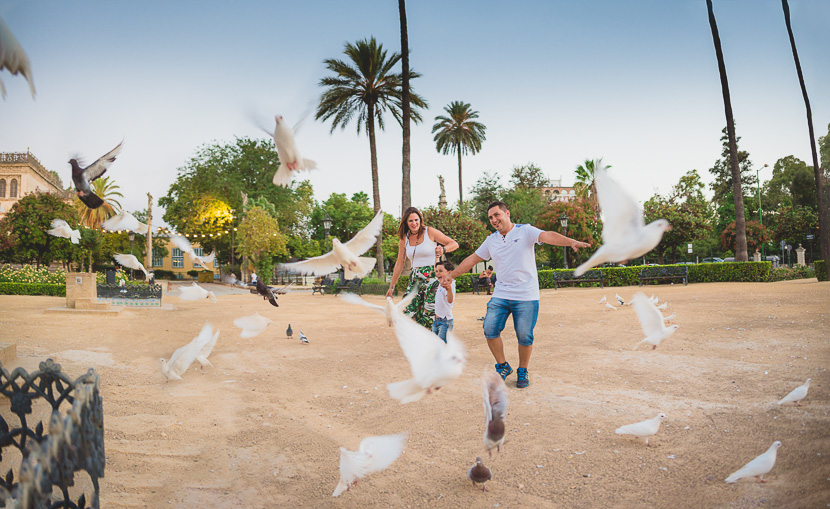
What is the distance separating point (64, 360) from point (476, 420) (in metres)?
6.23

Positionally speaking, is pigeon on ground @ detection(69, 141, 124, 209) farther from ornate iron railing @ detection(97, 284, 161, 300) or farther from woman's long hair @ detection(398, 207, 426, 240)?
ornate iron railing @ detection(97, 284, 161, 300)

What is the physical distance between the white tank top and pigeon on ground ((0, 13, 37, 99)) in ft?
13.7

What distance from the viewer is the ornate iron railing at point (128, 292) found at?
556 inches

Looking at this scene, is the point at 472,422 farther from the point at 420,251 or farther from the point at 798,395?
the point at 798,395

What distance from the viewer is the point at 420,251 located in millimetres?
5406

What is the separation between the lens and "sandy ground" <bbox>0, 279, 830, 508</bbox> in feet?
9.86

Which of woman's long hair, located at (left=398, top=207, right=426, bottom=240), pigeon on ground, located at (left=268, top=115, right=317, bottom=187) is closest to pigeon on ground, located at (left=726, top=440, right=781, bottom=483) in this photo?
pigeon on ground, located at (left=268, top=115, right=317, bottom=187)

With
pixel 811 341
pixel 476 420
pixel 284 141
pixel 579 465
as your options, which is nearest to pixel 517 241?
pixel 476 420

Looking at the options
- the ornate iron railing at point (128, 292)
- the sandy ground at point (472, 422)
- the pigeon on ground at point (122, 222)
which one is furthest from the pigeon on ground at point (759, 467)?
the ornate iron railing at point (128, 292)

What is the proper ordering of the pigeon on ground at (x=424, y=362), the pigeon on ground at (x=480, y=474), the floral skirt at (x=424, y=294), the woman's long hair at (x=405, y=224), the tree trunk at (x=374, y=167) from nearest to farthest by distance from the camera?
1. the pigeon on ground at (x=424, y=362)
2. the pigeon on ground at (x=480, y=474)
3. the woman's long hair at (x=405, y=224)
4. the floral skirt at (x=424, y=294)
5. the tree trunk at (x=374, y=167)

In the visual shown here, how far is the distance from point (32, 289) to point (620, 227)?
22331mm

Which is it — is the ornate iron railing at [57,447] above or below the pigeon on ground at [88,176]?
below

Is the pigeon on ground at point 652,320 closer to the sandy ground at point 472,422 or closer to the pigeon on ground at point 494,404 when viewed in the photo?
the sandy ground at point 472,422

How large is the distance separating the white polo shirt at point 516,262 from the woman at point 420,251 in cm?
67
